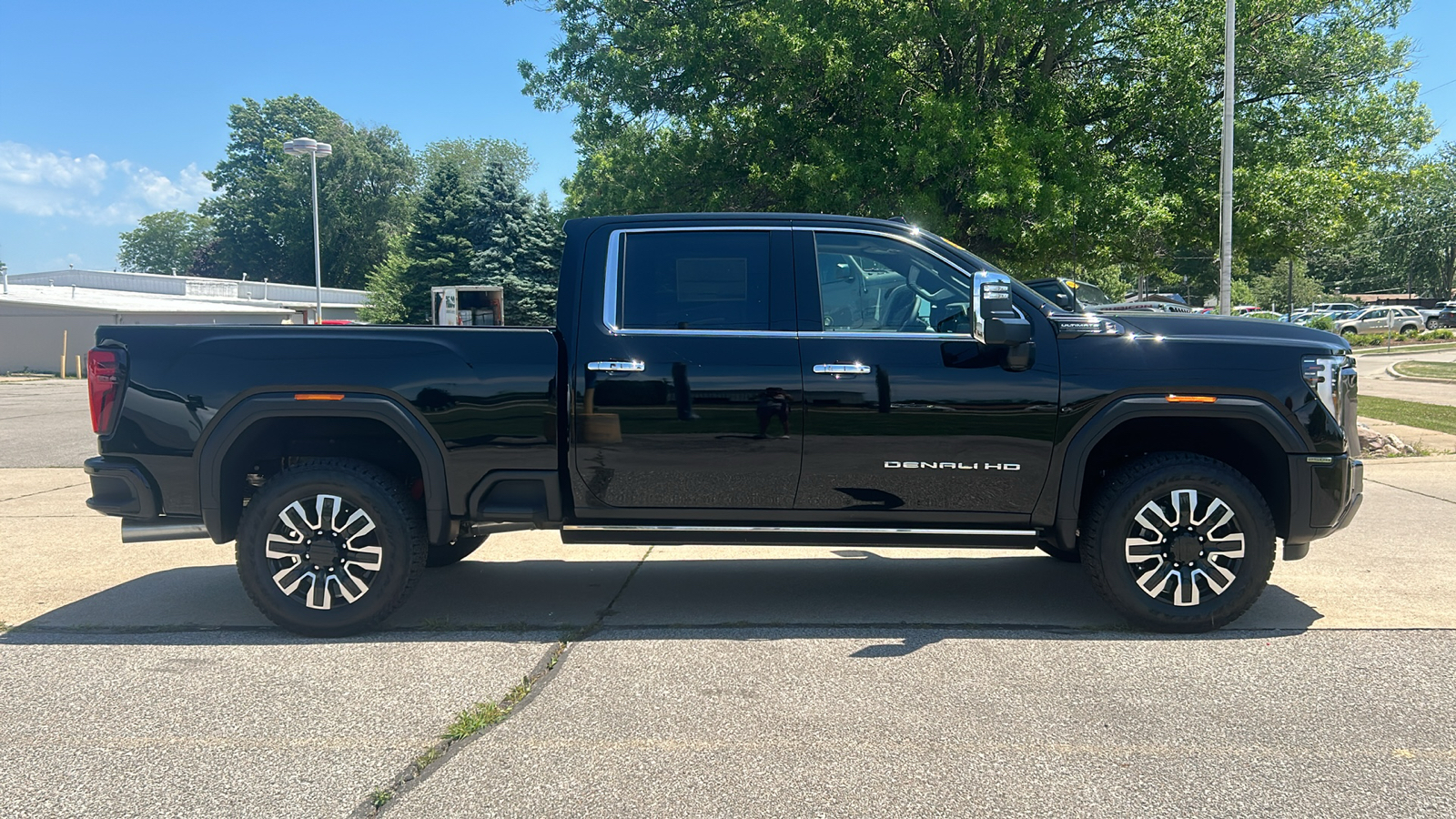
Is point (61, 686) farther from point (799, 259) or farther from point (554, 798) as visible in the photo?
point (799, 259)

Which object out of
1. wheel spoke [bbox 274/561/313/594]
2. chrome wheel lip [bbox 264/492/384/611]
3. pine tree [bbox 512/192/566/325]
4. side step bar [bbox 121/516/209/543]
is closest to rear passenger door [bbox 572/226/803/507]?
chrome wheel lip [bbox 264/492/384/611]

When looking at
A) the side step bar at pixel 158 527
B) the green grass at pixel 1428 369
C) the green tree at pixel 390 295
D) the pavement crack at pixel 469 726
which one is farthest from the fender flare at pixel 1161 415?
the green tree at pixel 390 295

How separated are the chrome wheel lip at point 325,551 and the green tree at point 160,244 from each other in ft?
369

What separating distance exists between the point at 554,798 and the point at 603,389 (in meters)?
2.11

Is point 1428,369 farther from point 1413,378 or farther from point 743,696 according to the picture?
point 743,696

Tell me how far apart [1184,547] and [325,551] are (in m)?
4.15

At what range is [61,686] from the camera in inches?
169

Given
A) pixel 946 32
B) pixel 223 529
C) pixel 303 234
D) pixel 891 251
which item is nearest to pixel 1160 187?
pixel 946 32

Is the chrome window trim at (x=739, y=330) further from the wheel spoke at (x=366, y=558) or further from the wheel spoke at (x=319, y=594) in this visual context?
the wheel spoke at (x=319, y=594)

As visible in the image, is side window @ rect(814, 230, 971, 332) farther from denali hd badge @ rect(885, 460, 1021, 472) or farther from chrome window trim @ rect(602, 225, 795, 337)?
Answer: denali hd badge @ rect(885, 460, 1021, 472)

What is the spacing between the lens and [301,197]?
80.6 meters

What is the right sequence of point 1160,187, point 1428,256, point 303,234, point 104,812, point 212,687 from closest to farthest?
point 104,812
point 212,687
point 1160,187
point 1428,256
point 303,234

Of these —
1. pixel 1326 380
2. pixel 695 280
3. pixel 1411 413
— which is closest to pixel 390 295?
pixel 1411 413

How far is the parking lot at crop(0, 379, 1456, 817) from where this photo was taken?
129 inches
